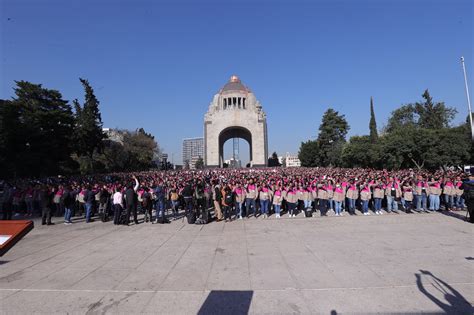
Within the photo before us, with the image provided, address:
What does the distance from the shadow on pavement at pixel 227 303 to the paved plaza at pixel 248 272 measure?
0.05ft

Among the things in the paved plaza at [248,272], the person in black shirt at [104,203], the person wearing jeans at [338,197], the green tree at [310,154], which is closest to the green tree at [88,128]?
the person in black shirt at [104,203]

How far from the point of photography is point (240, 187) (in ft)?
42.2

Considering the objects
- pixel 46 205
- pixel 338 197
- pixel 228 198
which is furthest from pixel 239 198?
pixel 46 205

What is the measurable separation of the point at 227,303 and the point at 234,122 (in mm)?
56709

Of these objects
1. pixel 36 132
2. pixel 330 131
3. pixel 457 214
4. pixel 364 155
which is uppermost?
pixel 330 131

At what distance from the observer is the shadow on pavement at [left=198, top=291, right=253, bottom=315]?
3.89 m

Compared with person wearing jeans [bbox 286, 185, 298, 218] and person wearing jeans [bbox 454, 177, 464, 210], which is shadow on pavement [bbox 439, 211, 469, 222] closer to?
person wearing jeans [bbox 454, 177, 464, 210]

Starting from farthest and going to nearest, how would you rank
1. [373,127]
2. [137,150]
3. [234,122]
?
[234,122] → [137,150] → [373,127]

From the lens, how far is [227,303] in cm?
412

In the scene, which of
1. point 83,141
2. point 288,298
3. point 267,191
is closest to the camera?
point 288,298

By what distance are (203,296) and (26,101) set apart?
45.1m

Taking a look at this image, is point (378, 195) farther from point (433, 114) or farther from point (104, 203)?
point (433, 114)

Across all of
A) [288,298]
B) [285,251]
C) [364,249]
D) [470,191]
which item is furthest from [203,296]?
[470,191]

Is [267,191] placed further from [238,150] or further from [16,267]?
[238,150]
